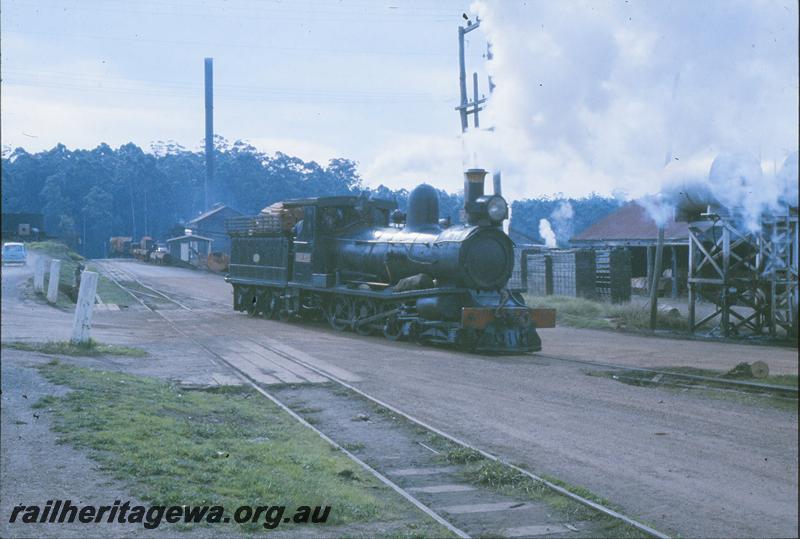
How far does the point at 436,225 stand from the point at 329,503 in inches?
472

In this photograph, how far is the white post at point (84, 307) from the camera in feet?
41.5

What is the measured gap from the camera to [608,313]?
23.0m

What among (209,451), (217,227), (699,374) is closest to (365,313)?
(699,374)

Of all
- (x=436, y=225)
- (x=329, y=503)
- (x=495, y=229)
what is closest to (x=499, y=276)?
(x=495, y=229)

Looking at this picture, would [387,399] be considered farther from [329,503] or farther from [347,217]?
[347,217]

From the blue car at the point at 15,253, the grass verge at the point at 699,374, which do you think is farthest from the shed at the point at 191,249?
the blue car at the point at 15,253

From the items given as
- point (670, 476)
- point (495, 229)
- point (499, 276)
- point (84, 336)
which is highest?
point (495, 229)

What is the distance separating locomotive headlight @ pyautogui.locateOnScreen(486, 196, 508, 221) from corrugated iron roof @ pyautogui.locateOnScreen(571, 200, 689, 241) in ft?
42.6

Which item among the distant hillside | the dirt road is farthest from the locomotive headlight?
the dirt road

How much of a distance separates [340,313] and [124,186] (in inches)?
480

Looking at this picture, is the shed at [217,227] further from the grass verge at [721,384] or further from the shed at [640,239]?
the grass verge at [721,384]

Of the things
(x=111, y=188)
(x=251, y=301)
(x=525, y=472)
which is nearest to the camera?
(x=111, y=188)

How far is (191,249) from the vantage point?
49.4 m

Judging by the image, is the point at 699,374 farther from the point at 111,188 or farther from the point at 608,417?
the point at 111,188
